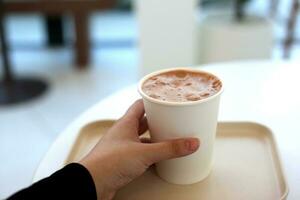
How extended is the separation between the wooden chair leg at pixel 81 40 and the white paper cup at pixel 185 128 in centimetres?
222

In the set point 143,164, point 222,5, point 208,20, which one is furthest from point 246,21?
point 143,164

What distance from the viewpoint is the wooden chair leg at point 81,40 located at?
2925mm

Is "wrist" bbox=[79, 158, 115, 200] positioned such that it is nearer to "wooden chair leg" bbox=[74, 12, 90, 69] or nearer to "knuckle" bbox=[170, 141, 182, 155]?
"knuckle" bbox=[170, 141, 182, 155]

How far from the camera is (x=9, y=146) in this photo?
7.17 ft

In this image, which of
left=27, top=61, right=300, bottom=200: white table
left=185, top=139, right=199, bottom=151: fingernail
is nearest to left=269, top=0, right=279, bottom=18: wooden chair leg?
left=27, top=61, right=300, bottom=200: white table

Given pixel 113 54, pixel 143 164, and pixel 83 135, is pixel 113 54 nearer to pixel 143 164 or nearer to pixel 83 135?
pixel 83 135

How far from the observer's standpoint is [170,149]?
0.72 metres

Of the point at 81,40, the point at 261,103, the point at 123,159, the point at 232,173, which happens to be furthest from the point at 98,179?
the point at 81,40

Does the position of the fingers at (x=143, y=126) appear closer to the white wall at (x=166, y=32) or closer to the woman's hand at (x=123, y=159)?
the woman's hand at (x=123, y=159)

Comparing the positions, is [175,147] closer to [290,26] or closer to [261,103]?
[261,103]

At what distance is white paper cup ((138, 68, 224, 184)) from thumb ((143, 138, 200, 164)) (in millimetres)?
13

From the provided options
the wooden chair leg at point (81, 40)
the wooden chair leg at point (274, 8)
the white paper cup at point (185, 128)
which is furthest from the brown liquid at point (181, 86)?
the wooden chair leg at point (274, 8)

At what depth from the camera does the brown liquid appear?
0.74 metres

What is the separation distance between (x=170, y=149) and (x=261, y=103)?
1.36 ft
